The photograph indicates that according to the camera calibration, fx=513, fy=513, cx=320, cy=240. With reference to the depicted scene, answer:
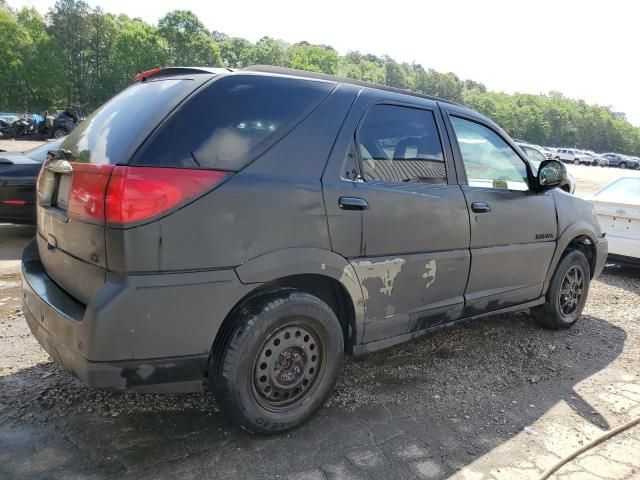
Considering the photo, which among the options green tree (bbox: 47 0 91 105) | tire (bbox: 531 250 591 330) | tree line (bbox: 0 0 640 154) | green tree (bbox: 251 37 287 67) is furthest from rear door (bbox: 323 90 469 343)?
green tree (bbox: 251 37 287 67)

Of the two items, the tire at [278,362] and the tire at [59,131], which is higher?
the tire at [278,362]

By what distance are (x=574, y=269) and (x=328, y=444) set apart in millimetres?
3137

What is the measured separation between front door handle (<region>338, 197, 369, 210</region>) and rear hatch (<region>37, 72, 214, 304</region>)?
0.94 metres

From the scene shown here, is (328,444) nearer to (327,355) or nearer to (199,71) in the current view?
(327,355)

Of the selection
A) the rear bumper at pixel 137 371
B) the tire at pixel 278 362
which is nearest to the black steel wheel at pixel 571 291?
the tire at pixel 278 362

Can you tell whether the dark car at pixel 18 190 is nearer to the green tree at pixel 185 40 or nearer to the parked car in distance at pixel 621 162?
the green tree at pixel 185 40

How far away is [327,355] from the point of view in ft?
9.32

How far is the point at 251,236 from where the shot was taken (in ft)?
8.00

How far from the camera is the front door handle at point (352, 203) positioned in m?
2.77

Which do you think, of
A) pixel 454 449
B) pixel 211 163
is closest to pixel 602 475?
pixel 454 449

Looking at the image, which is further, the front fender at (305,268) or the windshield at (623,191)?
the windshield at (623,191)

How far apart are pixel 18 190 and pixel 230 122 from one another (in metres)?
4.92

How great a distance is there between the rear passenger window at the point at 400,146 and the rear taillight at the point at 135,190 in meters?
1.04

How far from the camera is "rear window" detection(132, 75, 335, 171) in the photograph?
2297mm
